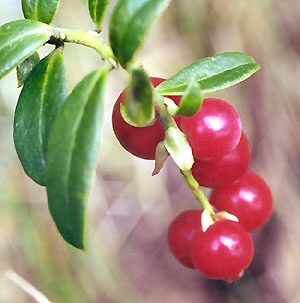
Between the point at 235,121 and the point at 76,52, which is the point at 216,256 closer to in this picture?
the point at 235,121

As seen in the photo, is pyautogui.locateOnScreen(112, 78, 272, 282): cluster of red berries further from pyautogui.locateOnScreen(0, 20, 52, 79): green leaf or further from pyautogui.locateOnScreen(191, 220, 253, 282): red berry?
pyautogui.locateOnScreen(0, 20, 52, 79): green leaf

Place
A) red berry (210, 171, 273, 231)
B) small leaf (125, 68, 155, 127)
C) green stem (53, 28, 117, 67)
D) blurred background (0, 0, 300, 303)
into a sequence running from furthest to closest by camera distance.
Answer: blurred background (0, 0, 300, 303) → red berry (210, 171, 273, 231) → green stem (53, 28, 117, 67) → small leaf (125, 68, 155, 127)

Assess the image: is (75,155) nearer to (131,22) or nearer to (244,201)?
(131,22)

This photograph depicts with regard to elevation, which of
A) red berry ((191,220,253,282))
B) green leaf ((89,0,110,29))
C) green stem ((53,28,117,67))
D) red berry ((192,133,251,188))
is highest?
green leaf ((89,0,110,29))

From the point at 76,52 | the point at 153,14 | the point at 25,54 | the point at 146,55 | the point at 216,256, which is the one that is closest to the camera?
the point at 153,14

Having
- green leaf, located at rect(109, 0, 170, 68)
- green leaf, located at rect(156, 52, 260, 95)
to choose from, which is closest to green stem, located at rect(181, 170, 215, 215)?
green leaf, located at rect(156, 52, 260, 95)

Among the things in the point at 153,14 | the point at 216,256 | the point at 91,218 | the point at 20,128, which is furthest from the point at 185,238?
the point at 91,218
